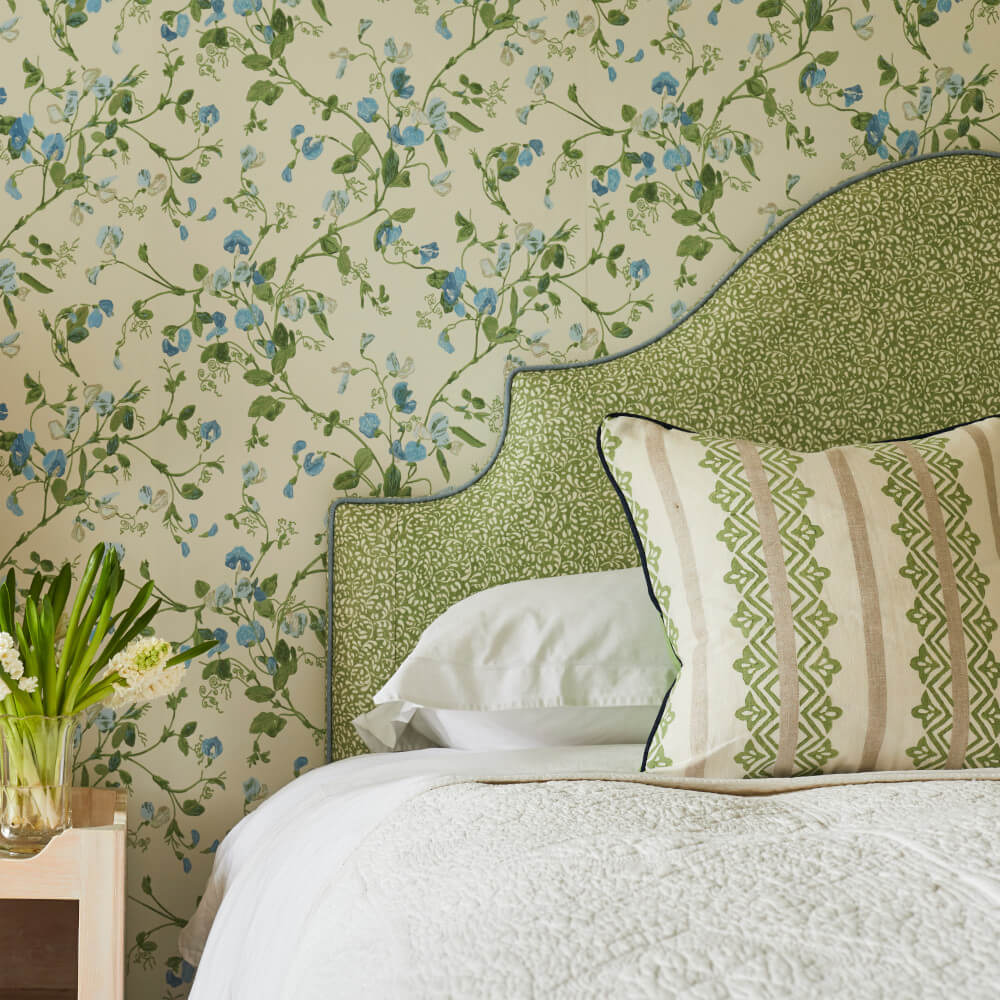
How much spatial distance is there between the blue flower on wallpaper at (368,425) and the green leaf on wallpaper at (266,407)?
0.13 meters

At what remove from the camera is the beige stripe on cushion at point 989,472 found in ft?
3.79

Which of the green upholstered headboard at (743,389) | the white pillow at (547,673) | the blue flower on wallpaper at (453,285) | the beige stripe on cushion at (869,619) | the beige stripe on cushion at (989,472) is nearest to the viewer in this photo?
the beige stripe on cushion at (869,619)

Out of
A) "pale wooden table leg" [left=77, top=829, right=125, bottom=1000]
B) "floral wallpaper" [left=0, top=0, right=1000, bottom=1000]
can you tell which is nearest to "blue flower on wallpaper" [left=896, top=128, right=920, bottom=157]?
"floral wallpaper" [left=0, top=0, right=1000, bottom=1000]

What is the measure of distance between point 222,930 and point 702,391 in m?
1.09

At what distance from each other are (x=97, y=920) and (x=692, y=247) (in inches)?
54.8

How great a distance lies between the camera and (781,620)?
1076 millimetres

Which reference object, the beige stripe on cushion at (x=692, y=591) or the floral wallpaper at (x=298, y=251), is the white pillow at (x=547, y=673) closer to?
the beige stripe on cushion at (x=692, y=591)

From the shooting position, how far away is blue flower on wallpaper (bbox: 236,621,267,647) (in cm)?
168

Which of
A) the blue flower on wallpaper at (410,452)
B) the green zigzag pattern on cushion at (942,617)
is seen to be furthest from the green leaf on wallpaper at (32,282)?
the green zigzag pattern on cushion at (942,617)

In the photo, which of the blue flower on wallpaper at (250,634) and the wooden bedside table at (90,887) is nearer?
the wooden bedside table at (90,887)

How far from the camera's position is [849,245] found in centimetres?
172

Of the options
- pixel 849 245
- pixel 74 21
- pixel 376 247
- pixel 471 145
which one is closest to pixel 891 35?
pixel 849 245

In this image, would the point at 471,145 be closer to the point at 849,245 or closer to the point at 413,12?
the point at 413,12

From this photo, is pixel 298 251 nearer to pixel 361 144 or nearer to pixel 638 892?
pixel 361 144
